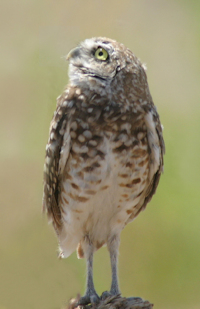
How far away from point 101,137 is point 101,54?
1.47ft

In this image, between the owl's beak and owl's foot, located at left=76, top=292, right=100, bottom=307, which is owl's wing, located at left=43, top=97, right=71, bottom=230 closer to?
the owl's beak

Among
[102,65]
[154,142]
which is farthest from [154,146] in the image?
[102,65]

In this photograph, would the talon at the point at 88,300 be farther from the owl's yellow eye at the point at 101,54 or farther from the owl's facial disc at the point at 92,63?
the owl's yellow eye at the point at 101,54

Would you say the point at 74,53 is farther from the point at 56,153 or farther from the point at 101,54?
the point at 56,153

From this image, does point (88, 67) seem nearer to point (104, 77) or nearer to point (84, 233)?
point (104, 77)

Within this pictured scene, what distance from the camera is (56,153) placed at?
2.70 meters

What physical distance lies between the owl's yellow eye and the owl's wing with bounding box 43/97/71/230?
0.98 ft

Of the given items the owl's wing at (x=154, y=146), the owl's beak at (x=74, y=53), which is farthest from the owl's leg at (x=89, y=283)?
the owl's beak at (x=74, y=53)

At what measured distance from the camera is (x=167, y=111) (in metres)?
4.80

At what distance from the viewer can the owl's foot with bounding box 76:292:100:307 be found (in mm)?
2703

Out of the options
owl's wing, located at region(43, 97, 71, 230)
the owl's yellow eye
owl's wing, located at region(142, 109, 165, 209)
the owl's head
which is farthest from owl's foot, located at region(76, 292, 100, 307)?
the owl's yellow eye

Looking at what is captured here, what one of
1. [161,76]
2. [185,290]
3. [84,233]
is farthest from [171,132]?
[84,233]

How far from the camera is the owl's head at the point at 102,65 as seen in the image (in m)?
2.61

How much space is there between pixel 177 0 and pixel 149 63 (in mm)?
1057
